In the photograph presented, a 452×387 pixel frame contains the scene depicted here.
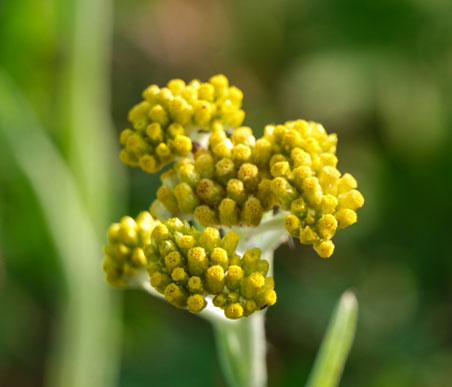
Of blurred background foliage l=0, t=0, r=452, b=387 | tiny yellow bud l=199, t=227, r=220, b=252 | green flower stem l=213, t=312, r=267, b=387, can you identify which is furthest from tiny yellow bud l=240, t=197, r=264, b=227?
blurred background foliage l=0, t=0, r=452, b=387

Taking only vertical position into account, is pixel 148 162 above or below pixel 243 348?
above

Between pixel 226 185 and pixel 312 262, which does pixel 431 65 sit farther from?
pixel 226 185

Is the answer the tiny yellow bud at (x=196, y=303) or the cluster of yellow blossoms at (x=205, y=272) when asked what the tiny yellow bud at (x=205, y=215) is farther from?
the tiny yellow bud at (x=196, y=303)

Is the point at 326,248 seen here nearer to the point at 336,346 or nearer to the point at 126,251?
the point at 336,346

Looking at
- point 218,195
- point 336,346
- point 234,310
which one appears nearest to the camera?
point 234,310

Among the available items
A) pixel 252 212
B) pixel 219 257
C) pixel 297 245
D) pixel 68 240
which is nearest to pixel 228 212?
pixel 252 212

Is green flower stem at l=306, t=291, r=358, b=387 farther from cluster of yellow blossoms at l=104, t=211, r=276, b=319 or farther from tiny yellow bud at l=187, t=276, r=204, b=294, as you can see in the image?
tiny yellow bud at l=187, t=276, r=204, b=294

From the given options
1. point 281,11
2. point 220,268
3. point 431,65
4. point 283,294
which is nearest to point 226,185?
point 220,268
